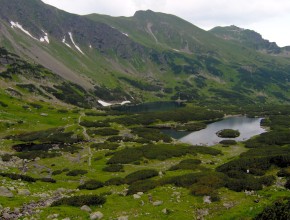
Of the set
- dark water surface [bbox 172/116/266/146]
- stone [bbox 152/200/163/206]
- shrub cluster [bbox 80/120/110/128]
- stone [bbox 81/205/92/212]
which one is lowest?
dark water surface [bbox 172/116/266/146]

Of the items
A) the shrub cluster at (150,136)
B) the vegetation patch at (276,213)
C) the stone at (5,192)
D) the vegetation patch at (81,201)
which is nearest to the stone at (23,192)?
the stone at (5,192)

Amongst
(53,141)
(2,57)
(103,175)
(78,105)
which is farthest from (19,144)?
(2,57)

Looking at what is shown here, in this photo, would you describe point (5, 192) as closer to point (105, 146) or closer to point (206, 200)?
point (206, 200)

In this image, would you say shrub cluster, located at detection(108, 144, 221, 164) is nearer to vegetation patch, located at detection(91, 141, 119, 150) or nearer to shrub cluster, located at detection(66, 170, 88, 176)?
vegetation patch, located at detection(91, 141, 119, 150)

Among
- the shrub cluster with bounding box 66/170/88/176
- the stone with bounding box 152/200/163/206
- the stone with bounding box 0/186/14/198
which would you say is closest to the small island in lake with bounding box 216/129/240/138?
the shrub cluster with bounding box 66/170/88/176

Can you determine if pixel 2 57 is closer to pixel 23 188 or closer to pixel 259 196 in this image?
pixel 23 188

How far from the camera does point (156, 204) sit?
31078mm

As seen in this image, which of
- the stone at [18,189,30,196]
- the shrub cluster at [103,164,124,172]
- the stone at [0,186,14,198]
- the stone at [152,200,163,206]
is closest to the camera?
the stone at [152,200,163,206]

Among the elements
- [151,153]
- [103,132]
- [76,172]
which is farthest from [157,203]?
[103,132]

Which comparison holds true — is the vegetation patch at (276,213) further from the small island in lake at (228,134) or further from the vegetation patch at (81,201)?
the small island in lake at (228,134)

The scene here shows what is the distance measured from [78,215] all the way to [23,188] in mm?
11825

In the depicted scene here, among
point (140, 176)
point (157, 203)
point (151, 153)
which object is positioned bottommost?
point (151, 153)

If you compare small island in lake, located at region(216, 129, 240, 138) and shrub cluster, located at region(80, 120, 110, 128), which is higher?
shrub cluster, located at region(80, 120, 110, 128)

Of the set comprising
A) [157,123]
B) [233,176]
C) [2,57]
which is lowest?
[157,123]
